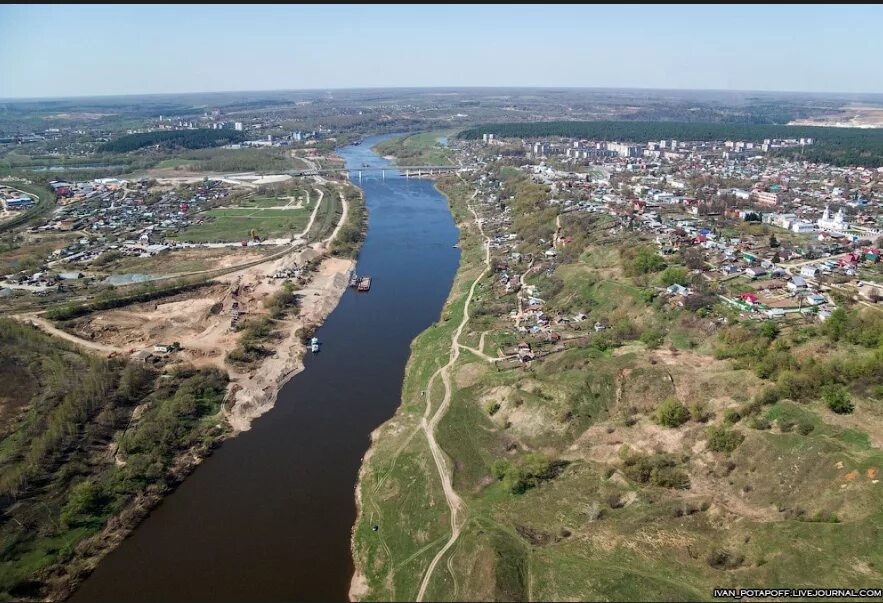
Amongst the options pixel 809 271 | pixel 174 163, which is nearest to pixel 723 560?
pixel 809 271

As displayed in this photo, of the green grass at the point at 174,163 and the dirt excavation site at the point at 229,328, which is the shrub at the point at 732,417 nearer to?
the dirt excavation site at the point at 229,328

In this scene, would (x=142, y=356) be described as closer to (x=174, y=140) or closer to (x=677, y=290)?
(x=677, y=290)

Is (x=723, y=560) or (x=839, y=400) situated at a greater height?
(x=839, y=400)

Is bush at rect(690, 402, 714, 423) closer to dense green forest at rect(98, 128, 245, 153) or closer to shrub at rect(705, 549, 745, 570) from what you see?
shrub at rect(705, 549, 745, 570)

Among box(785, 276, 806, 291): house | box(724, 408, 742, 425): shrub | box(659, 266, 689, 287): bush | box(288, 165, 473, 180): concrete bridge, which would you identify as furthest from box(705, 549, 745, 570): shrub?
box(288, 165, 473, 180): concrete bridge

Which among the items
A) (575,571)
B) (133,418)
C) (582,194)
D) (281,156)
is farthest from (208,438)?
(281,156)
